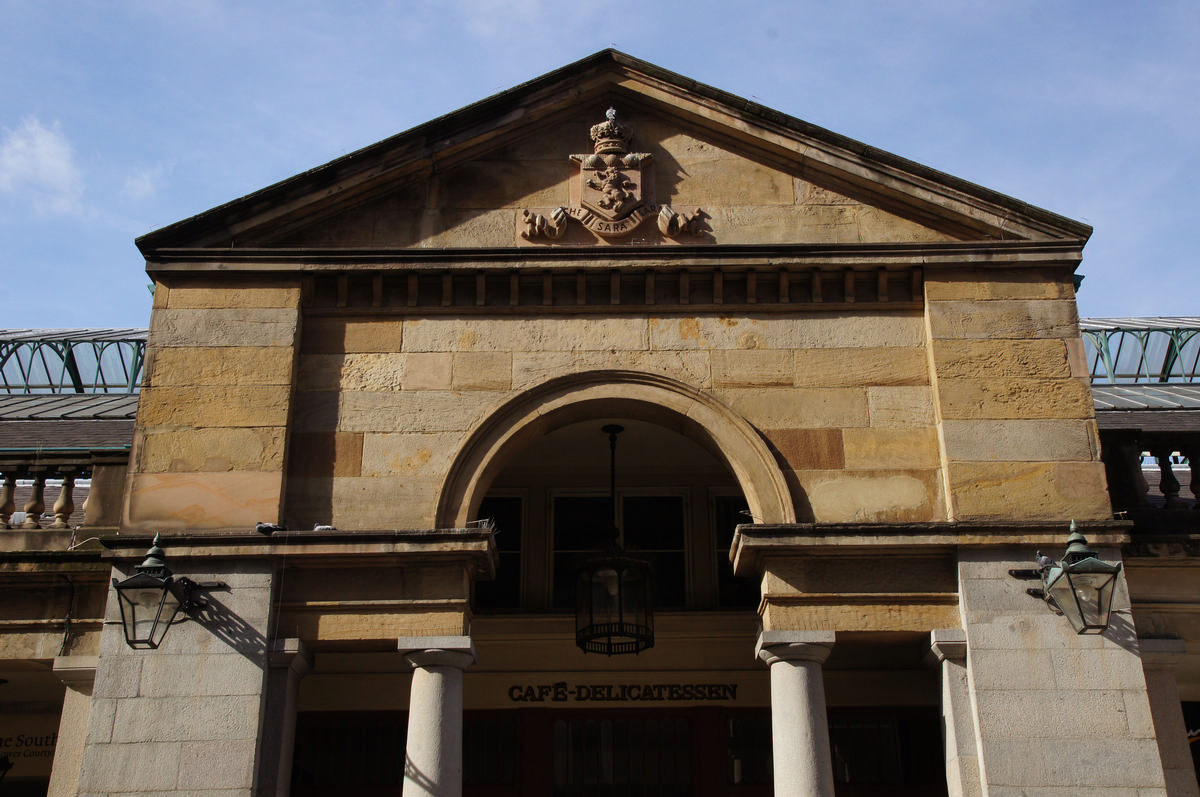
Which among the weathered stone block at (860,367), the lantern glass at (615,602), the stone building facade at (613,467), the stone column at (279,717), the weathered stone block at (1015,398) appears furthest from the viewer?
the lantern glass at (615,602)

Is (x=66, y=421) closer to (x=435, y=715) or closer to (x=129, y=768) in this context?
(x=129, y=768)

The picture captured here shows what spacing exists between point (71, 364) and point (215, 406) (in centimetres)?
1289

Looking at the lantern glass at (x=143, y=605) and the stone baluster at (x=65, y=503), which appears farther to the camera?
the stone baluster at (x=65, y=503)

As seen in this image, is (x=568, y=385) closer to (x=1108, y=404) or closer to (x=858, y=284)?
(x=858, y=284)

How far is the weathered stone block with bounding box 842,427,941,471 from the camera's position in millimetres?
11062

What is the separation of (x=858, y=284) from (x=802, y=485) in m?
2.29

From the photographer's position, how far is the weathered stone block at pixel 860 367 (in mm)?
11438

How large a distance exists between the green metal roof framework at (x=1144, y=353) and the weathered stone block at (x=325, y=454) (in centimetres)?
1624

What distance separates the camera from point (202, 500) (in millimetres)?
10820

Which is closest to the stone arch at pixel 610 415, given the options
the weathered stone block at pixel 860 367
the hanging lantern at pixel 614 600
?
the weathered stone block at pixel 860 367

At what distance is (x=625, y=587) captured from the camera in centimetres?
1199

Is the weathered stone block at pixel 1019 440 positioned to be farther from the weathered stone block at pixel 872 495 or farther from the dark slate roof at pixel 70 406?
the dark slate roof at pixel 70 406

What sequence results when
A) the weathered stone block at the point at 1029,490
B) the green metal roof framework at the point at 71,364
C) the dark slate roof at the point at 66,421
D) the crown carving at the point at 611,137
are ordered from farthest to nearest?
the green metal roof framework at the point at 71,364, the dark slate roof at the point at 66,421, the crown carving at the point at 611,137, the weathered stone block at the point at 1029,490

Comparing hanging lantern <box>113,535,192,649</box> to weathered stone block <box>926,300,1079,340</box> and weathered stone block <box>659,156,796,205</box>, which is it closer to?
weathered stone block <box>659,156,796,205</box>
